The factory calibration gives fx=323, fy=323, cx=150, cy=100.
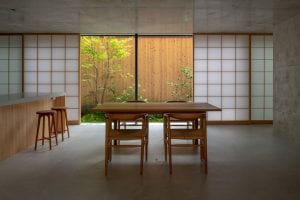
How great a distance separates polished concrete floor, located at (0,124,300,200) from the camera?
10.0ft

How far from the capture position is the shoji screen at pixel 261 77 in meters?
7.96

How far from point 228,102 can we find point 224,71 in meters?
0.78

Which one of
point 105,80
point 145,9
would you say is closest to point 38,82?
point 105,80

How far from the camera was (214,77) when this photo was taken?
8008 millimetres

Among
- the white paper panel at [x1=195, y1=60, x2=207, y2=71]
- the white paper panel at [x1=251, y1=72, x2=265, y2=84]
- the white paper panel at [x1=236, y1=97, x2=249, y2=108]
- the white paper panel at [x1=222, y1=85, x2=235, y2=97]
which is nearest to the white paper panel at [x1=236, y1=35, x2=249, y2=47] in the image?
the white paper panel at [x1=251, y1=72, x2=265, y2=84]

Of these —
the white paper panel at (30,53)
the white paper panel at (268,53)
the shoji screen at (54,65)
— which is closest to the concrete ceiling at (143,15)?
the shoji screen at (54,65)

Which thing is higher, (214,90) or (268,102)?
(214,90)

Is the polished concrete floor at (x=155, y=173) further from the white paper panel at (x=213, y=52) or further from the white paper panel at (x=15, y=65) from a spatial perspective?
the white paper panel at (x=15, y=65)

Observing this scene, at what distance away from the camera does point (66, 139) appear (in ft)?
19.6

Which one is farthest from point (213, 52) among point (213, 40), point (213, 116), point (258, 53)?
point (213, 116)

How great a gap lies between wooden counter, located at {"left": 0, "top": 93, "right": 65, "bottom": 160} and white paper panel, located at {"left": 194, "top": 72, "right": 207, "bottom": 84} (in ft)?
11.8

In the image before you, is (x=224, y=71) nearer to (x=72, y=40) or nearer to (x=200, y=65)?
(x=200, y=65)

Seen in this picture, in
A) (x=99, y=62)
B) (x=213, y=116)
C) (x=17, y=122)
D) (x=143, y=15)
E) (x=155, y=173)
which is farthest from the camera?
(x=99, y=62)

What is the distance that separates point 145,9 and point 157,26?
64.3 inches
